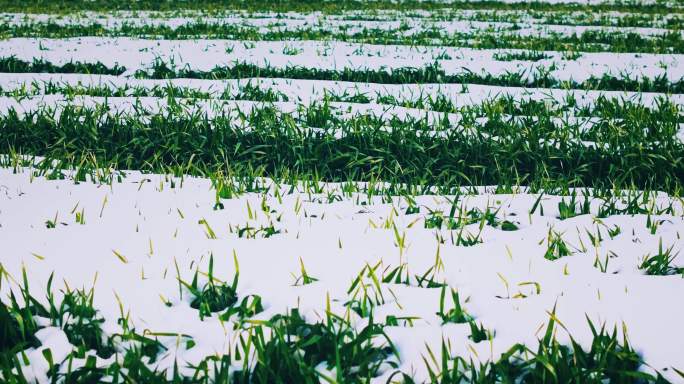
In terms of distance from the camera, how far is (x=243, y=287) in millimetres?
1949

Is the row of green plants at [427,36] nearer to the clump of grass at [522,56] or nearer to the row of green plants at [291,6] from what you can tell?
the clump of grass at [522,56]

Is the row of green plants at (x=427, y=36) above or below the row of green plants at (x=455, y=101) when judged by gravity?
above

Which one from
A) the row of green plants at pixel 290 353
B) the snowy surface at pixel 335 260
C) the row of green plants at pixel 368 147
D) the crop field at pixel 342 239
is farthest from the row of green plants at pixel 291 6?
the row of green plants at pixel 290 353

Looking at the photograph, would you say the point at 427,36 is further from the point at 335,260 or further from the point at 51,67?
the point at 335,260

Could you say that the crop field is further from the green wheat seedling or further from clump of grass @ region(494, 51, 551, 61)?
clump of grass @ region(494, 51, 551, 61)

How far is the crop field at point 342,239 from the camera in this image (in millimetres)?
Answer: 1545

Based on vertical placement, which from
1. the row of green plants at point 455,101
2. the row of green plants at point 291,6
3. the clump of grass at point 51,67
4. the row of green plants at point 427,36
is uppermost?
the row of green plants at point 291,6

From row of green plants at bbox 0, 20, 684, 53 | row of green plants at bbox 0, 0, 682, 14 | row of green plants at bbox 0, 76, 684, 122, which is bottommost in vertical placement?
row of green plants at bbox 0, 76, 684, 122

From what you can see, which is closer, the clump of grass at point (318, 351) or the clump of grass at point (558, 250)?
the clump of grass at point (318, 351)

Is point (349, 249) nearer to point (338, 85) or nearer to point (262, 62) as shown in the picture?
point (338, 85)

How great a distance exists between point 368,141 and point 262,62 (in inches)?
155

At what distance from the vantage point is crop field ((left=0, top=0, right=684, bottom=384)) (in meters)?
1.54

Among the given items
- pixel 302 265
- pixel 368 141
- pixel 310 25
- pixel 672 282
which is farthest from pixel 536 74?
pixel 310 25

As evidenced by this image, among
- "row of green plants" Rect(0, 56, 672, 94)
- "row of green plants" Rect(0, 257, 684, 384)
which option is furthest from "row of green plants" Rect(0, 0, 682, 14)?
"row of green plants" Rect(0, 257, 684, 384)
